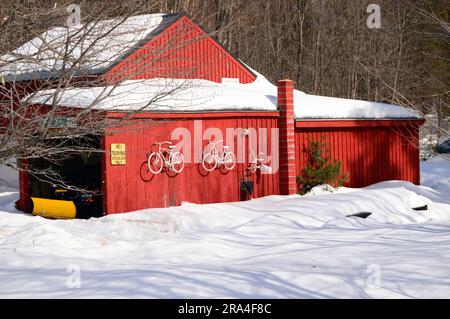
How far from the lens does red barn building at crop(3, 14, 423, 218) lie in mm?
16438

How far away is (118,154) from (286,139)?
16.5 ft

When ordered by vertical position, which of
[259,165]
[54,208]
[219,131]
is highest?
[219,131]

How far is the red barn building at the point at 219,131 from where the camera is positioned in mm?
16438

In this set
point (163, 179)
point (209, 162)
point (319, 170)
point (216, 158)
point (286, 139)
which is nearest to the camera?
point (163, 179)

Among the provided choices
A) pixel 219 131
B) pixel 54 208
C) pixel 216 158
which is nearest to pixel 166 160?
pixel 216 158

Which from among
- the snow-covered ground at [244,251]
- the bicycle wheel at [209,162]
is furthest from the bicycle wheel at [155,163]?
the bicycle wheel at [209,162]

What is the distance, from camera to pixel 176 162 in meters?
17.4

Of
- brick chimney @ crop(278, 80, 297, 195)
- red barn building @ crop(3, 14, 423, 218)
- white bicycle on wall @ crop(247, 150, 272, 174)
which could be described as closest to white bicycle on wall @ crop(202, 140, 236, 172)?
red barn building @ crop(3, 14, 423, 218)

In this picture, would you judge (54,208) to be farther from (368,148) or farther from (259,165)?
(368,148)

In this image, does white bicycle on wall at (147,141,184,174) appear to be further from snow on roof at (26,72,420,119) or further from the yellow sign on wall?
snow on roof at (26,72,420,119)

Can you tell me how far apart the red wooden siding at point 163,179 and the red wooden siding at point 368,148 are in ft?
5.52

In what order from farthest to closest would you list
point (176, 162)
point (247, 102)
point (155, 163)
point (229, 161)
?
point (247, 102), point (229, 161), point (176, 162), point (155, 163)
